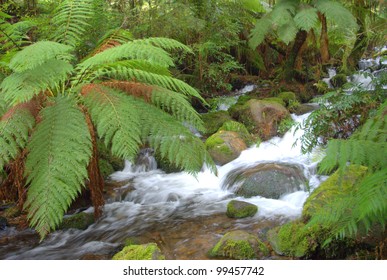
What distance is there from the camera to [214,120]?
5.63m

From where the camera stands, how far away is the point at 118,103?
7.19ft

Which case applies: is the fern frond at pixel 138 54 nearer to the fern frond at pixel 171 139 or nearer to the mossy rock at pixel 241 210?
the fern frond at pixel 171 139

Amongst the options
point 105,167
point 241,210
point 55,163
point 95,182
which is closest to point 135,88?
point 55,163

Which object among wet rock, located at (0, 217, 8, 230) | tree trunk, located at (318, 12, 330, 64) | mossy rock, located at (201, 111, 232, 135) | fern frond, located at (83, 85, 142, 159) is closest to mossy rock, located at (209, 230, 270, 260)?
fern frond, located at (83, 85, 142, 159)

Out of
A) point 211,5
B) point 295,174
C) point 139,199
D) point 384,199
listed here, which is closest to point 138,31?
point 211,5

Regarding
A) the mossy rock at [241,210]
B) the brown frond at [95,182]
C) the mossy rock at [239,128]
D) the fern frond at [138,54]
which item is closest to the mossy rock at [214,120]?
the mossy rock at [239,128]

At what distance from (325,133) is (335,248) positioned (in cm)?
169

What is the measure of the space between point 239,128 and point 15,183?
10.7 feet

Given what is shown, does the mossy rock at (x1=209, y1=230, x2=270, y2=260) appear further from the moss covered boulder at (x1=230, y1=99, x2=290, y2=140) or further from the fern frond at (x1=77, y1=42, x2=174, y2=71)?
the moss covered boulder at (x1=230, y1=99, x2=290, y2=140)

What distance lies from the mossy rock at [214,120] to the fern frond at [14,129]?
352 cm

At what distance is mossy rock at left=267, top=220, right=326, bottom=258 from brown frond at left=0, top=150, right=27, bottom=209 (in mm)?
1937

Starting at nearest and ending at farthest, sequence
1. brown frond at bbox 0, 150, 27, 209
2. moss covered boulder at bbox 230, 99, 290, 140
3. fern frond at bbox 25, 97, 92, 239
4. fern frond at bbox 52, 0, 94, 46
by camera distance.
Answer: fern frond at bbox 25, 97, 92, 239 < brown frond at bbox 0, 150, 27, 209 < fern frond at bbox 52, 0, 94, 46 < moss covered boulder at bbox 230, 99, 290, 140

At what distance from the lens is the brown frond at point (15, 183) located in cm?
266

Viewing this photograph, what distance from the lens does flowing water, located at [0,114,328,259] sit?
273 cm
